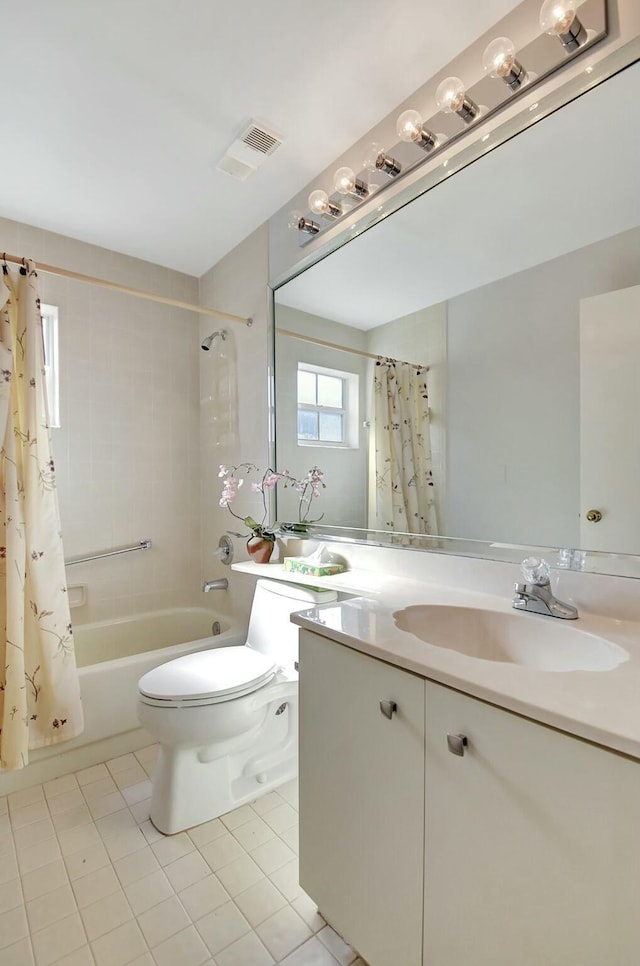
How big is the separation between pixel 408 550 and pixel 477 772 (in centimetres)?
83

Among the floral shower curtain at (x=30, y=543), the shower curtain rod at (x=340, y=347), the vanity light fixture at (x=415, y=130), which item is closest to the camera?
the vanity light fixture at (x=415, y=130)

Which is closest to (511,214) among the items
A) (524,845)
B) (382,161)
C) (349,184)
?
(382,161)

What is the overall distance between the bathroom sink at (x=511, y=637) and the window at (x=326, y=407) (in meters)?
0.85

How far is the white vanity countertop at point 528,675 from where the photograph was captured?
584 mm

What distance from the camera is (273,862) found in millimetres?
1312

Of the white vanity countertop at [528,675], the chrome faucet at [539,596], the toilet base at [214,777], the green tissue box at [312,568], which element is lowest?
the toilet base at [214,777]

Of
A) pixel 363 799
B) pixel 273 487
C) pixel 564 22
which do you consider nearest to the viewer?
pixel 363 799

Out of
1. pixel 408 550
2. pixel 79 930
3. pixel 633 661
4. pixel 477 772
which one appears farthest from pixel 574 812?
pixel 79 930

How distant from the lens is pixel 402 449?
5.19ft

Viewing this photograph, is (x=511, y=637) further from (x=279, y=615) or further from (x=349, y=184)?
(x=349, y=184)

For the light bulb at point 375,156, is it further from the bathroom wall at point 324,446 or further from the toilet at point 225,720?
the toilet at point 225,720

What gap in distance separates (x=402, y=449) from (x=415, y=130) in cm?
94

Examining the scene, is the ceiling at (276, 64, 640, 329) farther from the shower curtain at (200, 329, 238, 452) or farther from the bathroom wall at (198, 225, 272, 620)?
the shower curtain at (200, 329, 238, 452)

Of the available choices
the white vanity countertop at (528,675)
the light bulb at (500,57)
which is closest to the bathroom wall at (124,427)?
the white vanity countertop at (528,675)
